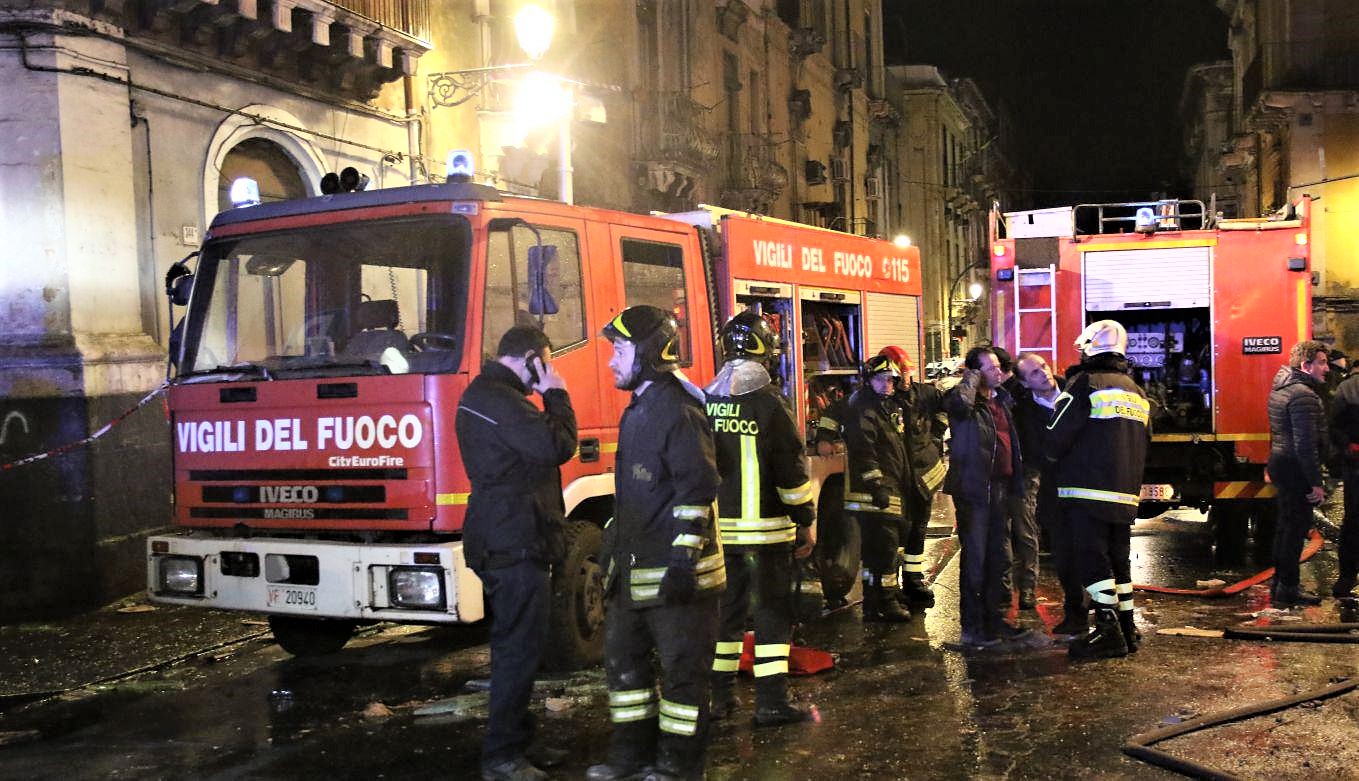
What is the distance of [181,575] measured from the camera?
691 cm

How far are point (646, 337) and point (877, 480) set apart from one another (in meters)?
3.58

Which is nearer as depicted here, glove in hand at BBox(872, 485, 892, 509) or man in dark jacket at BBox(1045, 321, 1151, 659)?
man in dark jacket at BBox(1045, 321, 1151, 659)

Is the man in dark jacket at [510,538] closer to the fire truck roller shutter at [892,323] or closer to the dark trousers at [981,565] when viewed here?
the dark trousers at [981,565]

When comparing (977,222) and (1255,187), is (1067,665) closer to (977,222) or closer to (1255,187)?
(1255,187)

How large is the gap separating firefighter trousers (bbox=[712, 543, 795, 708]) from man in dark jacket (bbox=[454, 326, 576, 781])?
951mm

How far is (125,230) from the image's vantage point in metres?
10.5

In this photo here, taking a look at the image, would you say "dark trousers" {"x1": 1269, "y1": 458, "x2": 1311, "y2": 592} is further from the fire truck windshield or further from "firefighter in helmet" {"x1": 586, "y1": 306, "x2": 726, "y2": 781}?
the fire truck windshield

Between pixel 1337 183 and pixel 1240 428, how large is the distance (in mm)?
23769

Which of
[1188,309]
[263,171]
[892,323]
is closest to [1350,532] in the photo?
[1188,309]

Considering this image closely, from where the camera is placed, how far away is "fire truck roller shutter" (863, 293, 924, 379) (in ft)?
34.9

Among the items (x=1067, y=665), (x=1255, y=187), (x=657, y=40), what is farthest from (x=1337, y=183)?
(x=1067, y=665)

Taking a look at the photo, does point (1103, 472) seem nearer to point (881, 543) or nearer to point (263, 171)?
point (881, 543)

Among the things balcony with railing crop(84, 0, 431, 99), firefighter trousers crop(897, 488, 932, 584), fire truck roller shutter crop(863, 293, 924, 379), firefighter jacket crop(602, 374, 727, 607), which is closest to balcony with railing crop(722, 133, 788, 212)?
balcony with railing crop(84, 0, 431, 99)

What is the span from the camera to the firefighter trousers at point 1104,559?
23.5ft
